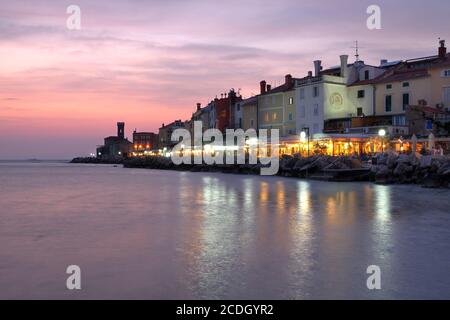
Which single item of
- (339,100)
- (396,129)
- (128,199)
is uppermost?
(339,100)

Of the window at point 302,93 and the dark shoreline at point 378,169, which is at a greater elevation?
the window at point 302,93

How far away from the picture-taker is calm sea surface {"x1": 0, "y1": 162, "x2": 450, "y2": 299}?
7.50 meters

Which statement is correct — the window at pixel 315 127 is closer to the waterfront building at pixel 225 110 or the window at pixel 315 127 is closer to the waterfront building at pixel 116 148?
the waterfront building at pixel 225 110

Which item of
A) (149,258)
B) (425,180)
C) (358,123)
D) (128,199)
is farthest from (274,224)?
(358,123)

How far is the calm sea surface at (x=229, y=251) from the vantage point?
7504 millimetres

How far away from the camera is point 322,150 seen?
152 ft

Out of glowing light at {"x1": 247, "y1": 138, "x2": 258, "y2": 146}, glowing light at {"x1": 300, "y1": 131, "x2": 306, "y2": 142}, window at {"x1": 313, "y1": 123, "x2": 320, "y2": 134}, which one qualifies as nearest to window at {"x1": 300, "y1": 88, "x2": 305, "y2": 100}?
window at {"x1": 313, "y1": 123, "x2": 320, "y2": 134}

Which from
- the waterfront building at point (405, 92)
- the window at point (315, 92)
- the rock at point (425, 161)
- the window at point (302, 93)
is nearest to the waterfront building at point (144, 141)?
the window at point (302, 93)

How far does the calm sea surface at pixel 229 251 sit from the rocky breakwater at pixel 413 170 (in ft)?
31.8

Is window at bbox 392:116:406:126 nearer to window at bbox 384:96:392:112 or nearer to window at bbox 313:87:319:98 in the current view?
window at bbox 384:96:392:112

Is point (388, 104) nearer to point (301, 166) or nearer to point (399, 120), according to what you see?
point (399, 120)
